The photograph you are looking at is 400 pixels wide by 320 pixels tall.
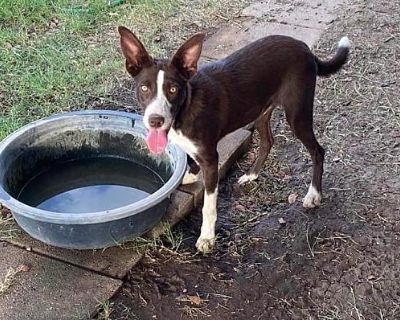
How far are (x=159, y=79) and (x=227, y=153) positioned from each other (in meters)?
1.18

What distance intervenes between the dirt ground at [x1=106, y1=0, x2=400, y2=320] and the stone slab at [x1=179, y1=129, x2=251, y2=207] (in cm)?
6

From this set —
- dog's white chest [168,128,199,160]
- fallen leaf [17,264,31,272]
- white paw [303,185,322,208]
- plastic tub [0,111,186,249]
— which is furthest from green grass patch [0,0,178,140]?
white paw [303,185,322,208]

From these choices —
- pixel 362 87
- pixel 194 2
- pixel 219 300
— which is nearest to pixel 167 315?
pixel 219 300

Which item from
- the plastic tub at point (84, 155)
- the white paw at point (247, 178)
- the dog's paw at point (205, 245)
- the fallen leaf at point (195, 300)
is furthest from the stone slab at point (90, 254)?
the white paw at point (247, 178)

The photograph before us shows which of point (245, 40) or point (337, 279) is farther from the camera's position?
point (245, 40)

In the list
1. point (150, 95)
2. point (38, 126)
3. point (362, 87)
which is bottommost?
point (362, 87)

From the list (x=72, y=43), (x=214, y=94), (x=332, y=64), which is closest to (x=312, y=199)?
(x=332, y=64)

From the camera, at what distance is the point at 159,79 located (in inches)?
115

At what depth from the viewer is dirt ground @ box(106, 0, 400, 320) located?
10.2 feet

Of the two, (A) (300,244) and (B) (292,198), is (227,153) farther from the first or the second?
(A) (300,244)

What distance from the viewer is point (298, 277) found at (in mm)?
3279

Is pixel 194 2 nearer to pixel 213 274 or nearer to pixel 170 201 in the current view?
pixel 170 201

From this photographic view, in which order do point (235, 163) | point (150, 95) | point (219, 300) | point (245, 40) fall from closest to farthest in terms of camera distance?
point (150, 95) → point (219, 300) → point (235, 163) → point (245, 40)

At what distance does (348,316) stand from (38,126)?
6.03 ft
